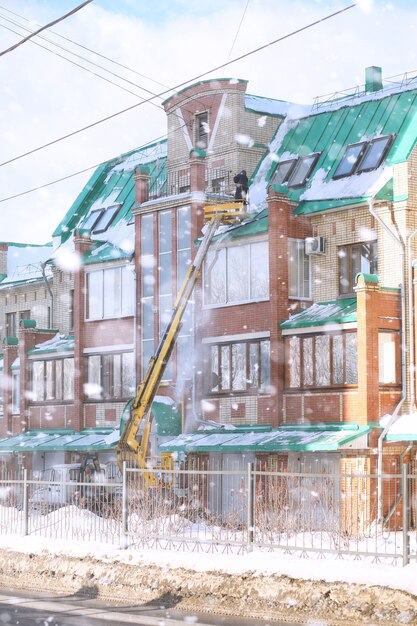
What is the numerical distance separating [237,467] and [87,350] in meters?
8.44

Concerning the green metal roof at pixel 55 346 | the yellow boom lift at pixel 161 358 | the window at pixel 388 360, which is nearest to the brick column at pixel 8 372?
the green metal roof at pixel 55 346

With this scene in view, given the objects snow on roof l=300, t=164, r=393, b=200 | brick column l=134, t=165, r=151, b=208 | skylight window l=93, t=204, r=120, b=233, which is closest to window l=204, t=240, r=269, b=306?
snow on roof l=300, t=164, r=393, b=200

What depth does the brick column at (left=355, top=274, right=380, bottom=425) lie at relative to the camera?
28.7 meters

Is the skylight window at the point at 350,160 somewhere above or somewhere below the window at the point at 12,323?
above

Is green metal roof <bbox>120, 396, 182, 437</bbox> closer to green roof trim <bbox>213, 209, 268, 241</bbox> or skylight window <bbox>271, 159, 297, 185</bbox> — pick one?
green roof trim <bbox>213, 209, 268, 241</bbox>

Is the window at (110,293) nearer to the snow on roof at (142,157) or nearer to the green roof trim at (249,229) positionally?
the green roof trim at (249,229)

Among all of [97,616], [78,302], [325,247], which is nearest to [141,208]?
[78,302]

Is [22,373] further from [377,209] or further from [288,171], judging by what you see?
[377,209]

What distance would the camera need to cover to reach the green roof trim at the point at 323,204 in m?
30.9

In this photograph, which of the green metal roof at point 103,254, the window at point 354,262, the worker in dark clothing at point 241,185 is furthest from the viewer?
the green metal roof at point 103,254

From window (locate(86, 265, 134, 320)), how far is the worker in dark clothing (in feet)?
15.8

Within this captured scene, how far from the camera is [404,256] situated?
98.5 ft

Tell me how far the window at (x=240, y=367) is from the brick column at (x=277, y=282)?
0.59m

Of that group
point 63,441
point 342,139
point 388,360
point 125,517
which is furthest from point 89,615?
point 63,441
